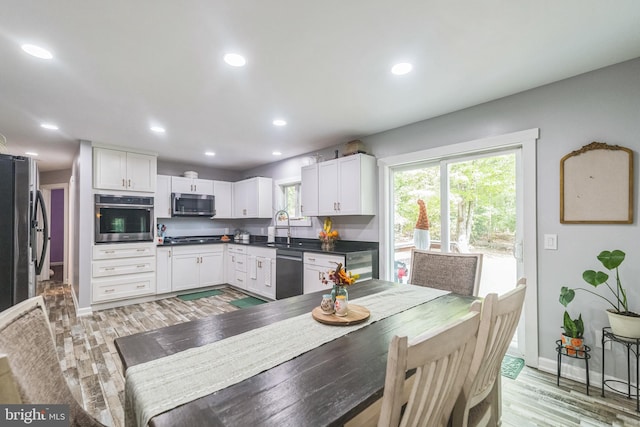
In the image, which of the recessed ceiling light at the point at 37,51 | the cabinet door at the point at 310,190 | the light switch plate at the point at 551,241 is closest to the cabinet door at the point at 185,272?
the cabinet door at the point at 310,190

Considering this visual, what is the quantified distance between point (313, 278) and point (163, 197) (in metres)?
3.18

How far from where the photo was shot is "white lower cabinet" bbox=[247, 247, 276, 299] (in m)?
4.41

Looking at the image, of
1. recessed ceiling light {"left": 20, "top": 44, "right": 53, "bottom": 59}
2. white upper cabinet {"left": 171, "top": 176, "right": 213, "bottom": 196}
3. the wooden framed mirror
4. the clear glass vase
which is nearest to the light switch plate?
the wooden framed mirror

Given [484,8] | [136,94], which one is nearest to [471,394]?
[484,8]

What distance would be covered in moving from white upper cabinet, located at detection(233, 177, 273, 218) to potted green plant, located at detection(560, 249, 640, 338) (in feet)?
14.4

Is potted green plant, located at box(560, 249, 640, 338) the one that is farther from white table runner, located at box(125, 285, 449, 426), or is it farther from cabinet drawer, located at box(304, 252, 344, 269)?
cabinet drawer, located at box(304, 252, 344, 269)

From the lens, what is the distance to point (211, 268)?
5215mm

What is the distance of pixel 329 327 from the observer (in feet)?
4.51

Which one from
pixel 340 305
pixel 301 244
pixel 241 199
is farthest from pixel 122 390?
pixel 241 199

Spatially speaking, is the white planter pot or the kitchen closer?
the kitchen

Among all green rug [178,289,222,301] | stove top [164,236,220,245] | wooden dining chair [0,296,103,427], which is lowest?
green rug [178,289,222,301]

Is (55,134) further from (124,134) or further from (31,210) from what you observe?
(31,210)

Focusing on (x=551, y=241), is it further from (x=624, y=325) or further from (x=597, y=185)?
(x=624, y=325)

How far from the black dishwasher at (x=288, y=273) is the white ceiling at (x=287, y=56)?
6.07ft
